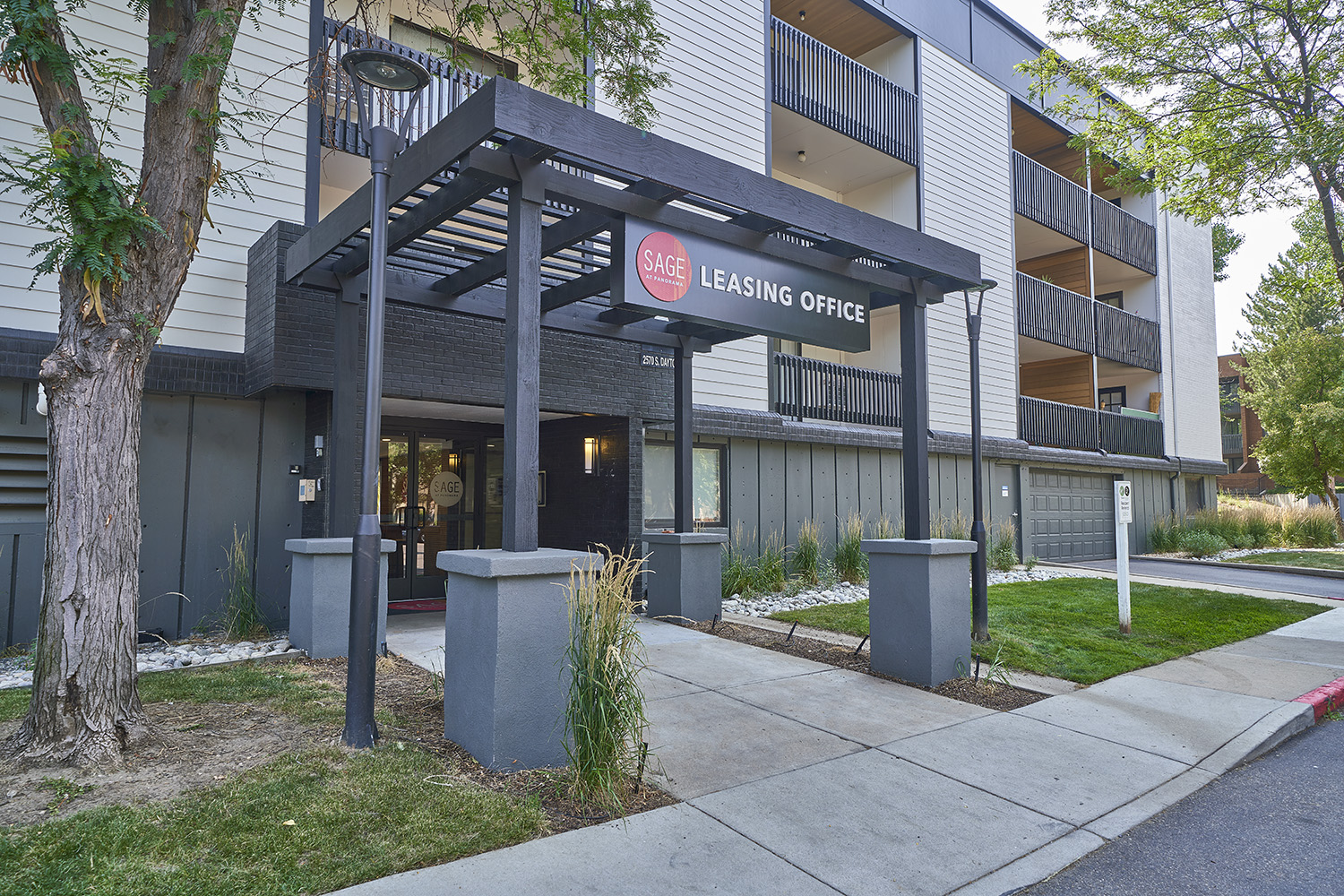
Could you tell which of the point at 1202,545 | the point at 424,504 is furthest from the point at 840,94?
the point at 1202,545

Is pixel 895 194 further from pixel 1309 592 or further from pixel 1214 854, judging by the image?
pixel 1214 854

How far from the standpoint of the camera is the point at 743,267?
610 cm

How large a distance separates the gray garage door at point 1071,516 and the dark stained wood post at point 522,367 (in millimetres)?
14988

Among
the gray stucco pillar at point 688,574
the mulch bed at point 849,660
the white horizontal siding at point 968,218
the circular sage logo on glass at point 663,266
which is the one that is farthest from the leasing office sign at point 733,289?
the white horizontal siding at point 968,218

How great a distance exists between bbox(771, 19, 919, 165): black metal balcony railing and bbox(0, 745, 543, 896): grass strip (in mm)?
12494

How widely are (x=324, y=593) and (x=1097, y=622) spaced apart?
841 centimetres

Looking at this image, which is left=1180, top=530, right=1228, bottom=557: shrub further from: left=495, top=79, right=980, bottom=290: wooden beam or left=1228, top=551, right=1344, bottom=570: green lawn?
left=495, top=79, right=980, bottom=290: wooden beam

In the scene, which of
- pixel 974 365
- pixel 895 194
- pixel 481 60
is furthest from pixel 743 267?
pixel 895 194

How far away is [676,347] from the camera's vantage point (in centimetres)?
912

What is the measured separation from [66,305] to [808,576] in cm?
950

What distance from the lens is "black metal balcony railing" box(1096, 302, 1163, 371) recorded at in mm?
19469

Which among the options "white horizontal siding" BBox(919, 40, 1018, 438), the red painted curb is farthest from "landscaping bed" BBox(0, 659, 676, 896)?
"white horizontal siding" BBox(919, 40, 1018, 438)

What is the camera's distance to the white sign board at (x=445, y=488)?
10.6 meters

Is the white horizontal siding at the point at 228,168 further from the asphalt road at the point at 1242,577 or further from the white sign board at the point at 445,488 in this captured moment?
the asphalt road at the point at 1242,577
